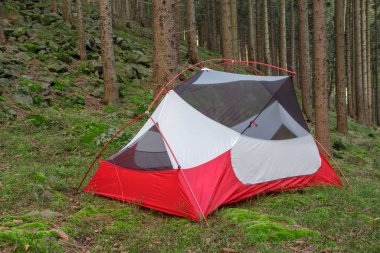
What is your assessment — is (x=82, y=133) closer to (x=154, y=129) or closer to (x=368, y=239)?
(x=154, y=129)

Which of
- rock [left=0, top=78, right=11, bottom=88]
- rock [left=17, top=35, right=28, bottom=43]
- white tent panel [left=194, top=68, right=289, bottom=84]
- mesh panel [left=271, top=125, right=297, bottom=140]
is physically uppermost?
rock [left=17, top=35, right=28, bottom=43]

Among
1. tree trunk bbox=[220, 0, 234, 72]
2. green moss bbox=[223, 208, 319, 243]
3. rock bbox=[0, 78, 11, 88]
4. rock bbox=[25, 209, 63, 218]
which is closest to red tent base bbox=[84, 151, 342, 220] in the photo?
green moss bbox=[223, 208, 319, 243]

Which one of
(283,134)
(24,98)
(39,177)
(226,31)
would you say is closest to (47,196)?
(39,177)

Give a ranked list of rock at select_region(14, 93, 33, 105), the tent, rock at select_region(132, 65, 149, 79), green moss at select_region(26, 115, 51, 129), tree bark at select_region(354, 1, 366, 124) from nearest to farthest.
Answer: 1. the tent
2. green moss at select_region(26, 115, 51, 129)
3. rock at select_region(14, 93, 33, 105)
4. rock at select_region(132, 65, 149, 79)
5. tree bark at select_region(354, 1, 366, 124)

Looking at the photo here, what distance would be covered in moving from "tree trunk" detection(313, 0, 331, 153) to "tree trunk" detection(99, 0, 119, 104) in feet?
21.2

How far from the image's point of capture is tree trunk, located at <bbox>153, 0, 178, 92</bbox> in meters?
8.34

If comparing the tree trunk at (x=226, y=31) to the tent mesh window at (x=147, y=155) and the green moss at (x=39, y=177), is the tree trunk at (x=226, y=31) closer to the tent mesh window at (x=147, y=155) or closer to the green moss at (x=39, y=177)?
the tent mesh window at (x=147, y=155)

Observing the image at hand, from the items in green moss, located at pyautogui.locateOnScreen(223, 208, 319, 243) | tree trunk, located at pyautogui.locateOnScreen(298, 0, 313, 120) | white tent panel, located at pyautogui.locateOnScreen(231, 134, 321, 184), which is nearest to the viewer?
green moss, located at pyautogui.locateOnScreen(223, 208, 319, 243)

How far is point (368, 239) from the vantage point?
4.67m

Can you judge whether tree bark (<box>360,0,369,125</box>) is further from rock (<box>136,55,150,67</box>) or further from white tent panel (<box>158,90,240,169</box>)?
white tent panel (<box>158,90,240,169</box>)

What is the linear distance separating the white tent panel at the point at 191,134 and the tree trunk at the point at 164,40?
1.55 metres

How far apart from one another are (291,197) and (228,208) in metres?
1.13

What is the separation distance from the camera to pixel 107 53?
13125 millimetres

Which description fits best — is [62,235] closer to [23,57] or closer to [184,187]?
[184,187]
